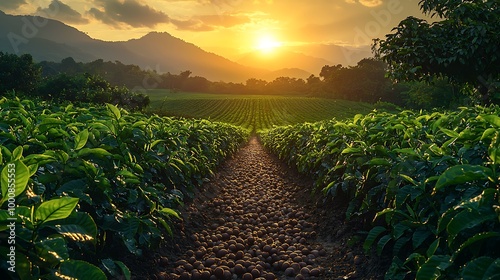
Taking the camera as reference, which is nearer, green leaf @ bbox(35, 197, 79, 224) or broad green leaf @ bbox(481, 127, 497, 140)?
green leaf @ bbox(35, 197, 79, 224)

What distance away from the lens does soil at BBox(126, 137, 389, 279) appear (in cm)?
424

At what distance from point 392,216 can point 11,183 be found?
2.90m

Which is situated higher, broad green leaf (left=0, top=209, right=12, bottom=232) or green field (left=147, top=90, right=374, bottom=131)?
green field (left=147, top=90, right=374, bottom=131)

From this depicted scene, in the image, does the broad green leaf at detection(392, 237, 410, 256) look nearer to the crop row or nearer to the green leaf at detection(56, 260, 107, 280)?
the green leaf at detection(56, 260, 107, 280)

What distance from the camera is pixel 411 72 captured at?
13.6m

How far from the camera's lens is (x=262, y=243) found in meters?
5.35

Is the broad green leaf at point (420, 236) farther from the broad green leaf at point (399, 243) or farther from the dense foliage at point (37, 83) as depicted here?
the dense foliage at point (37, 83)

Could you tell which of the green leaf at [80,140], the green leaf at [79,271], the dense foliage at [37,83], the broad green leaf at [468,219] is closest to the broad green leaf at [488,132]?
the broad green leaf at [468,219]

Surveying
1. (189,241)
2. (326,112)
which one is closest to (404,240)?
(189,241)

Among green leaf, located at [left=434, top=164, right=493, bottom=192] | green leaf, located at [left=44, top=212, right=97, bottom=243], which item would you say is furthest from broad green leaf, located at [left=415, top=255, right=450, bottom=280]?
green leaf, located at [left=44, top=212, right=97, bottom=243]

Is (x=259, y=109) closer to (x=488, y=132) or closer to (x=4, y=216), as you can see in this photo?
(x=488, y=132)

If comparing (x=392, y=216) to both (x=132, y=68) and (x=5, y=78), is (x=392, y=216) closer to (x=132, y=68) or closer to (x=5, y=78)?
(x=5, y=78)

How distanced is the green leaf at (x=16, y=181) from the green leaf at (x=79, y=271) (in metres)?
0.44

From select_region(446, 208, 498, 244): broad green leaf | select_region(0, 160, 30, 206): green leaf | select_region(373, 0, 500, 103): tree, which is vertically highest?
select_region(373, 0, 500, 103): tree
